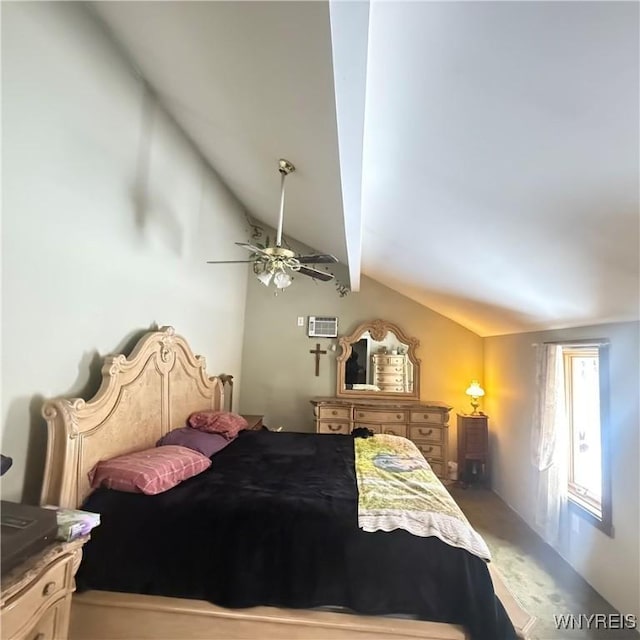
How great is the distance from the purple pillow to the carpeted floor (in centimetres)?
223

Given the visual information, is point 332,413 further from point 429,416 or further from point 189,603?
point 189,603

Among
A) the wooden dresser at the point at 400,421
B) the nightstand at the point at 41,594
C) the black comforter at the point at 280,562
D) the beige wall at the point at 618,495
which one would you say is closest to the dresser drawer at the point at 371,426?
the wooden dresser at the point at 400,421

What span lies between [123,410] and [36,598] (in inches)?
44.4

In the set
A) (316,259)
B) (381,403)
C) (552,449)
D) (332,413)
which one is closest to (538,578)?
(552,449)

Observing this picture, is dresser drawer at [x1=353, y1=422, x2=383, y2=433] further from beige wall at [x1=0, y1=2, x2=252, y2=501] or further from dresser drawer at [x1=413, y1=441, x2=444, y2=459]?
beige wall at [x1=0, y1=2, x2=252, y2=501]

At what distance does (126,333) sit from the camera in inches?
93.5

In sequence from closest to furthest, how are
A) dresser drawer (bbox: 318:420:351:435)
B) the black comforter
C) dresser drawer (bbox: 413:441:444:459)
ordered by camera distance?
the black comforter, dresser drawer (bbox: 413:441:444:459), dresser drawer (bbox: 318:420:351:435)

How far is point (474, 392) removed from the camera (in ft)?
14.6

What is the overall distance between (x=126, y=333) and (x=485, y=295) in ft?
9.62

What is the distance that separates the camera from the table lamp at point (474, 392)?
4438 millimetres

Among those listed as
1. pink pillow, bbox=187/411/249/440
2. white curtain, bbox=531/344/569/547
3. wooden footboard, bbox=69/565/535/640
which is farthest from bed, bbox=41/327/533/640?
white curtain, bbox=531/344/569/547

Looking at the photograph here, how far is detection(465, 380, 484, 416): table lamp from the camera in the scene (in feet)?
14.6

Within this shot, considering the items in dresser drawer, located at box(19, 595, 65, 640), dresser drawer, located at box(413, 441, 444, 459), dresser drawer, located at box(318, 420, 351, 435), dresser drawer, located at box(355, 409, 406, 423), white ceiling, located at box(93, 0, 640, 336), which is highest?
white ceiling, located at box(93, 0, 640, 336)

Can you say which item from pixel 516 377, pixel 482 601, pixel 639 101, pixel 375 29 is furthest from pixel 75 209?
pixel 516 377
